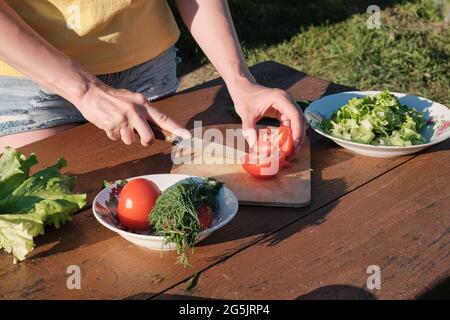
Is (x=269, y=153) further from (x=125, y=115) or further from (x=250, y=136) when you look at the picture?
(x=125, y=115)

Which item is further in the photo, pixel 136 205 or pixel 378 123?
pixel 378 123

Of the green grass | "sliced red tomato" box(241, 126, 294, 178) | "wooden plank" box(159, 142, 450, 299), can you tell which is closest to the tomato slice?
"sliced red tomato" box(241, 126, 294, 178)

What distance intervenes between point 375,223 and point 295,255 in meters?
0.29

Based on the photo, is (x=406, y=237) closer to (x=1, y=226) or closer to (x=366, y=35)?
(x=1, y=226)

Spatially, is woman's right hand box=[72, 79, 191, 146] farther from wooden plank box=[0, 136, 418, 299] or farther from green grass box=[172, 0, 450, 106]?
green grass box=[172, 0, 450, 106]

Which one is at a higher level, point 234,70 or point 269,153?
point 234,70

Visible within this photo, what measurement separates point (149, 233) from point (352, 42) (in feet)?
14.5

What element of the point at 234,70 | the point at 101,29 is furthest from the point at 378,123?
the point at 101,29

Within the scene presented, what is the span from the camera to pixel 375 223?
6.19 feet

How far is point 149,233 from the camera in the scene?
1760mm

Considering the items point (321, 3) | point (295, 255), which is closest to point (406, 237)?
point (295, 255)

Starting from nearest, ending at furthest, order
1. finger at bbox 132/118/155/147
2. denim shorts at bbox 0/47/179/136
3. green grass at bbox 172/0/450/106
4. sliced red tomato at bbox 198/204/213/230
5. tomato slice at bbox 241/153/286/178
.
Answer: sliced red tomato at bbox 198/204/213/230, finger at bbox 132/118/155/147, tomato slice at bbox 241/153/286/178, denim shorts at bbox 0/47/179/136, green grass at bbox 172/0/450/106

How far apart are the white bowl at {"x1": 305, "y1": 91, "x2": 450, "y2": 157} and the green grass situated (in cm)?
261

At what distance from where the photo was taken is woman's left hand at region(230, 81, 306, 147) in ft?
7.32
